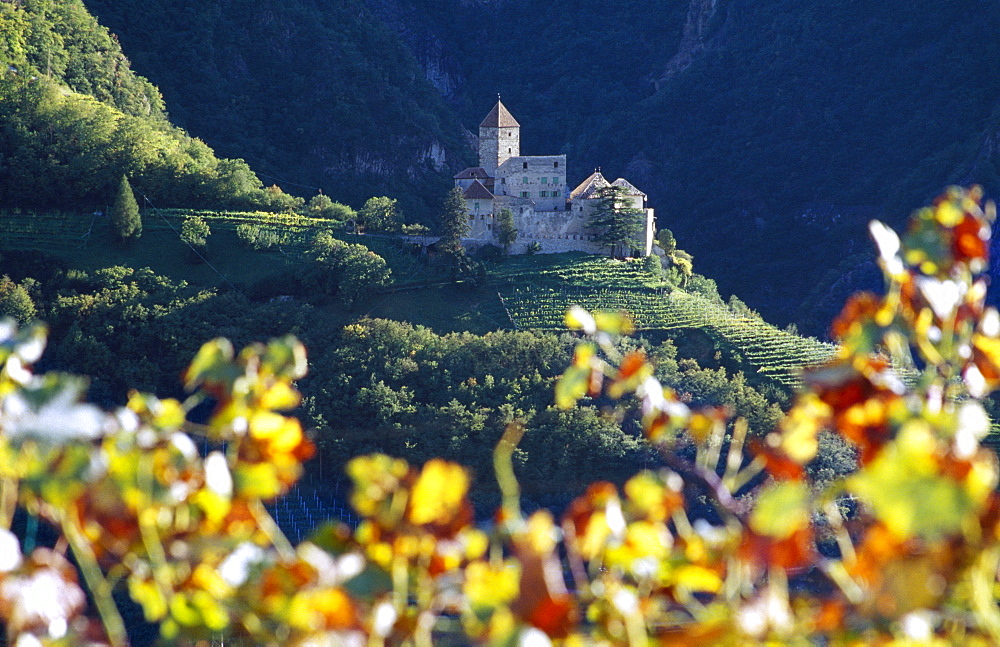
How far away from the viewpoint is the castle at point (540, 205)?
111 ft

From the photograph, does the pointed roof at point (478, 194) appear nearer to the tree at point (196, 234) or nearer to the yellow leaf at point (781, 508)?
the tree at point (196, 234)

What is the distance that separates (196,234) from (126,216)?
6.04ft

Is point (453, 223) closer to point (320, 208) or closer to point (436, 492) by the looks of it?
point (320, 208)

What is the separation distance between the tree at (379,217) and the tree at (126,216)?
601cm

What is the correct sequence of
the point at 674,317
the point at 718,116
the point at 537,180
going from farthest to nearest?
the point at 718,116
the point at 537,180
the point at 674,317

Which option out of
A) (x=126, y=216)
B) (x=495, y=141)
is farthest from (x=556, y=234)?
(x=126, y=216)

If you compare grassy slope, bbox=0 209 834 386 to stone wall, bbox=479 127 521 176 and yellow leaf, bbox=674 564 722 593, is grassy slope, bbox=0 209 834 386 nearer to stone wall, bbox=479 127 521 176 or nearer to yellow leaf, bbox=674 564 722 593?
stone wall, bbox=479 127 521 176

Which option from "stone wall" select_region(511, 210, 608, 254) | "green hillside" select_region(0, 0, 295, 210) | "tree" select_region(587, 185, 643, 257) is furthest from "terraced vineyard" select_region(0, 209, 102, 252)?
"tree" select_region(587, 185, 643, 257)

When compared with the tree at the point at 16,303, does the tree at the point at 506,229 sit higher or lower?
higher

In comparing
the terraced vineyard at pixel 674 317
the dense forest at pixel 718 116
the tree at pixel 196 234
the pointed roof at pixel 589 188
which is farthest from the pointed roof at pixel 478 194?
the dense forest at pixel 718 116

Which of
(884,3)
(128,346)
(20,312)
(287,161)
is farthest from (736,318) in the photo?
(884,3)

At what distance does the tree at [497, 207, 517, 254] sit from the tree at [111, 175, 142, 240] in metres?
9.53

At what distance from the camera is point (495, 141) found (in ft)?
120

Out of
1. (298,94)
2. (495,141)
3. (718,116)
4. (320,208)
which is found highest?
(298,94)
